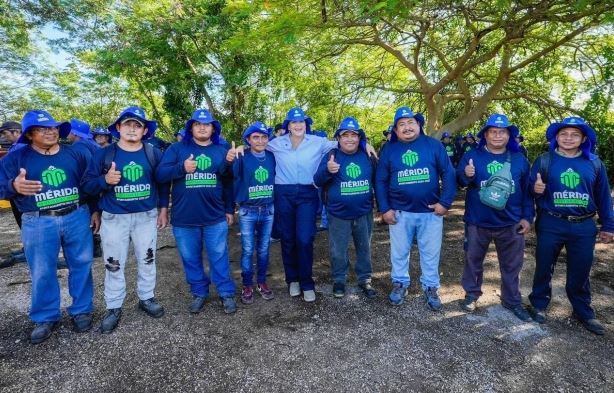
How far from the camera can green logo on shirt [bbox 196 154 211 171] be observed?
3590 mm

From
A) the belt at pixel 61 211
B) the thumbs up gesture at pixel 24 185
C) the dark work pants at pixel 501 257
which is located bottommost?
the dark work pants at pixel 501 257

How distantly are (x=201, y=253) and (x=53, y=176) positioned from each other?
153 cm

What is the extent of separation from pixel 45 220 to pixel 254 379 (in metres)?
2.33

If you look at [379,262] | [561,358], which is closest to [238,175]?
[379,262]

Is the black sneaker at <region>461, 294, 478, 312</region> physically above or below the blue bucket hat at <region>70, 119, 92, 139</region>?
below

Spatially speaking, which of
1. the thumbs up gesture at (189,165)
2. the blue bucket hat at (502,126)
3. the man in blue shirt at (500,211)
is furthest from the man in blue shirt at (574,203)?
the thumbs up gesture at (189,165)

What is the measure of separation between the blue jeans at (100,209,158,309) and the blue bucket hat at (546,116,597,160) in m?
4.07

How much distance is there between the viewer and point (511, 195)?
11.7ft

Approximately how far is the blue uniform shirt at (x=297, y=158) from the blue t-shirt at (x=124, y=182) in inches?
52.8

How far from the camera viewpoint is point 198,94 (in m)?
10.7

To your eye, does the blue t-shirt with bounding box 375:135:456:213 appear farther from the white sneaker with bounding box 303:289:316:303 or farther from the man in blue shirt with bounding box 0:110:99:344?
the man in blue shirt with bounding box 0:110:99:344

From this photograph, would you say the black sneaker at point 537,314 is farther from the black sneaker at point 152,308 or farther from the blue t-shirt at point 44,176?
the blue t-shirt at point 44,176

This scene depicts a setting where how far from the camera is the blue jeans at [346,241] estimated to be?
4027 mm

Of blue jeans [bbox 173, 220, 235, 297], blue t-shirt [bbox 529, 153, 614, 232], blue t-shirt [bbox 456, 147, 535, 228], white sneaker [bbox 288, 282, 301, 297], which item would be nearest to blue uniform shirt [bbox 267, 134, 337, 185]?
blue jeans [bbox 173, 220, 235, 297]
